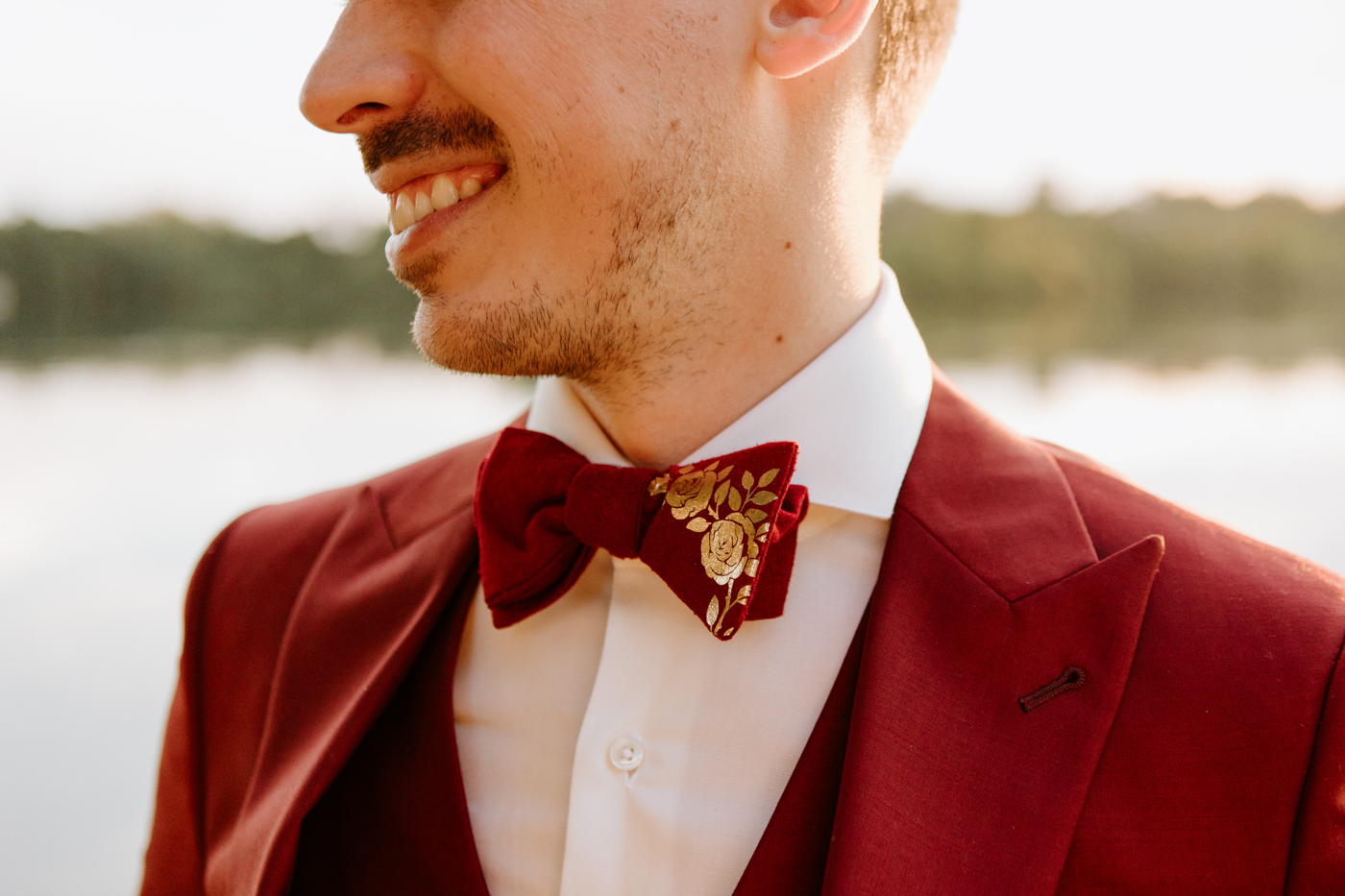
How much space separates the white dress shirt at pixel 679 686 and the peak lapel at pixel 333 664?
3.2 inches

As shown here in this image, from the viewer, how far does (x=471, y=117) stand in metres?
1.04

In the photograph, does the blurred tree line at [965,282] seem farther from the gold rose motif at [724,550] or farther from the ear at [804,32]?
the gold rose motif at [724,550]

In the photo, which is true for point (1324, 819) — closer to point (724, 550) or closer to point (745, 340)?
point (724, 550)

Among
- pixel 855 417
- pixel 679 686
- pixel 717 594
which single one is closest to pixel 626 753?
pixel 679 686

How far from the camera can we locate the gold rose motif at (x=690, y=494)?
3.29 feet

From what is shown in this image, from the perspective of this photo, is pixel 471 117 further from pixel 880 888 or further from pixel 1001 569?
pixel 880 888

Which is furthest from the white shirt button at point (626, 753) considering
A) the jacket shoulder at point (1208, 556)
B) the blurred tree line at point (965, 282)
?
the blurred tree line at point (965, 282)

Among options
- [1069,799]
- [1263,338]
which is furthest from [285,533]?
[1263,338]

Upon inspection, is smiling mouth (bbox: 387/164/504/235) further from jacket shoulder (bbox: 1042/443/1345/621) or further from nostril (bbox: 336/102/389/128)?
jacket shoulder (bbox: 1042/443/1345/621)

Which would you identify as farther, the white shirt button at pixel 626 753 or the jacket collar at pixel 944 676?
the white shirt button at pixel 626 753

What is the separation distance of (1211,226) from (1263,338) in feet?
11.9

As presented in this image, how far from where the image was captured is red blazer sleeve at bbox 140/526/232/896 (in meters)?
1.18

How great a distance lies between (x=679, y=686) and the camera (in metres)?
1.02

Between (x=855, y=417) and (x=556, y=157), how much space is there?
1.41 feet
